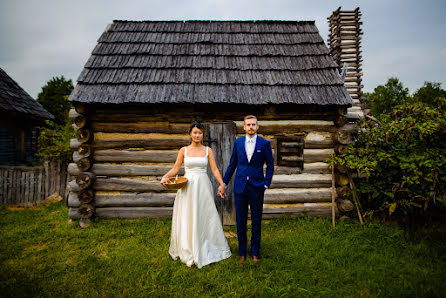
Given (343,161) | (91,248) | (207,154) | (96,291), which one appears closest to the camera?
(96,291)

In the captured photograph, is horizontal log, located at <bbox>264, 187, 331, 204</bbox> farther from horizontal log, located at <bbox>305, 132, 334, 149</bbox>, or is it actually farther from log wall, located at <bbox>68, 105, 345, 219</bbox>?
horizontal log, located at <bbox>305, 132, 334, 149</bbox>

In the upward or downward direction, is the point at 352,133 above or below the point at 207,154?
above

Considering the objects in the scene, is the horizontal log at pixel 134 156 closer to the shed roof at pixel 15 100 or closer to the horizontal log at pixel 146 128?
the horizontal log at pixel 146 128

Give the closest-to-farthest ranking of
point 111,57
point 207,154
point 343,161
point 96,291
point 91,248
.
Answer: point 96,291 < point 207,154 < point 91,248 < point 343,161 < point 111,57

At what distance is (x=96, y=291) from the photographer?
8.13 ft

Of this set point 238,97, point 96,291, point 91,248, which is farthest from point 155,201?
point 238,97

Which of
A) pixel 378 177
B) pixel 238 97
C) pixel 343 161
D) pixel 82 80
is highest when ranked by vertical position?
pixel 82 80

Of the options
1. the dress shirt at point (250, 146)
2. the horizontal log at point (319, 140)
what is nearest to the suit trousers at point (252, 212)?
the dress shirt at point (250, 146)

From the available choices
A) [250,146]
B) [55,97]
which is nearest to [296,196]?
[250,146]

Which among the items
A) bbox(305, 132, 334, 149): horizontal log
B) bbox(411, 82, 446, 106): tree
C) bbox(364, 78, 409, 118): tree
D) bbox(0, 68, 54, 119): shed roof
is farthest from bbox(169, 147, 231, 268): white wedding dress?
bbox(364, 78, 409, 118): tree

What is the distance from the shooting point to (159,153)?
4.65 meters

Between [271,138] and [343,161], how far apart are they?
4.85 feet

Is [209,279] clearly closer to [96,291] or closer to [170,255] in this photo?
[170,255]

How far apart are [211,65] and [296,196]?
3626mm
